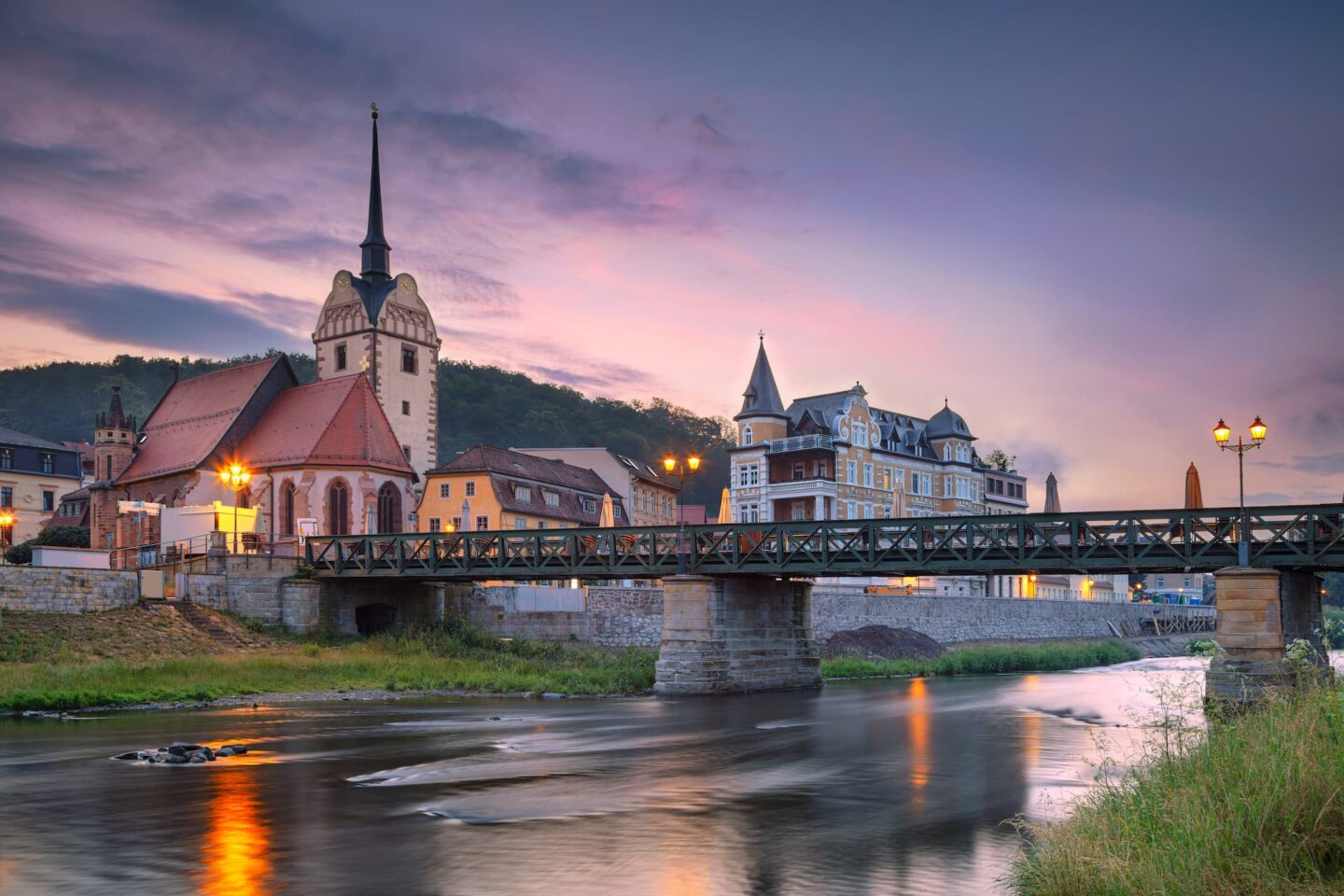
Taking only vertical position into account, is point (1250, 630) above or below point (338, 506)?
below

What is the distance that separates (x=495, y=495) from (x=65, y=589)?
38.2 meters

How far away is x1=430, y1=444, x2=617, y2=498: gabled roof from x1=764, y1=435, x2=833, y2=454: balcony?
1250 cm

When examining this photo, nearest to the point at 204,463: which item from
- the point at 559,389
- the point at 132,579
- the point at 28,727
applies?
the point at 132,579

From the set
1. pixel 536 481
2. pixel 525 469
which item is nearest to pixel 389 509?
pixel 536 481

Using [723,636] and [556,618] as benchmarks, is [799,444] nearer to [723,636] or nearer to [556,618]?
[556,618]

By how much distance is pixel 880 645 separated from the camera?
63938 mm

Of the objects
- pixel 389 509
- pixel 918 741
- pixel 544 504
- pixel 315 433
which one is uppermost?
pixel 315 433

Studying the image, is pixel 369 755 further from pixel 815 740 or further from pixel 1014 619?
pixel 1014 619

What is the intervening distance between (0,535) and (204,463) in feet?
62.5

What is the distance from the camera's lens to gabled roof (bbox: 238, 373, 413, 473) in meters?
65.9

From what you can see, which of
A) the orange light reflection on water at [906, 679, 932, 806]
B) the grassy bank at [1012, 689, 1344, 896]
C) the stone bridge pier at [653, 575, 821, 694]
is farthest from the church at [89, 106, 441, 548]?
the grassy bank at [1012, 689, 1344, 896]

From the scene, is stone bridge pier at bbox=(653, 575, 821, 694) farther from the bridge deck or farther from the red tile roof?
the red tile roof

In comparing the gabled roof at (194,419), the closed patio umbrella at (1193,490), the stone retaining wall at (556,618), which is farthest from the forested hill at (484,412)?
the closed patio umbrella at (1193,490)

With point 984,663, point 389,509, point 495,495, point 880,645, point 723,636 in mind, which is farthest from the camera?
point 495,495
